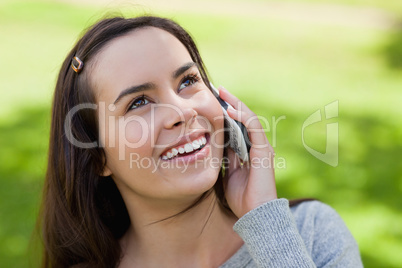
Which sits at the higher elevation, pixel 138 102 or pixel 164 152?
pixel 138 102

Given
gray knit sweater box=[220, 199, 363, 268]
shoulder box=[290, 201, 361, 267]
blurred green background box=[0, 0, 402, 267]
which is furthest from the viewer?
blurred green background box=[0, 0, 402, 267]

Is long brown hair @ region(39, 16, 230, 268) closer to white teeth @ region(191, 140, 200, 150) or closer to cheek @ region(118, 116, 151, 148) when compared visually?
cheek @ region(118, 116, 151, 148)

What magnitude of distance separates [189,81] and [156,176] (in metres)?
0.48

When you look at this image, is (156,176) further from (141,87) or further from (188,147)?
(141,87)

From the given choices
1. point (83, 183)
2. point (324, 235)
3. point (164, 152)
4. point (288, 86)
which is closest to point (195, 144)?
point (164, 152)

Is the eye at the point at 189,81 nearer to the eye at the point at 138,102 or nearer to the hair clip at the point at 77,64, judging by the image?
the eye at the point at 138,102

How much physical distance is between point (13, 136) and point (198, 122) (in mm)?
4306

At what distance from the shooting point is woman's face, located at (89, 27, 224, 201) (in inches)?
96.4

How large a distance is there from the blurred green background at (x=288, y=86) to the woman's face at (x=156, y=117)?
86 cm

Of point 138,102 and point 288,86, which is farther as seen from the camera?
point 288,86

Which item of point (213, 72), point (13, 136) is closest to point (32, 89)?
point (13, 136)

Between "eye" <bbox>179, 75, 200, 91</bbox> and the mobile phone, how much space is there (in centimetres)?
20

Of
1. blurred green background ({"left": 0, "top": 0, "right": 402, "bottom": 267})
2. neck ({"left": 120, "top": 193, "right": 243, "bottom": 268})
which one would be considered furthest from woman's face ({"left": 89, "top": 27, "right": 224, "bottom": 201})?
blurred green background ({"left": 0, "top": 0, "right": 402, "bottom": 267})

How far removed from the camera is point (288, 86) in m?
7.28
